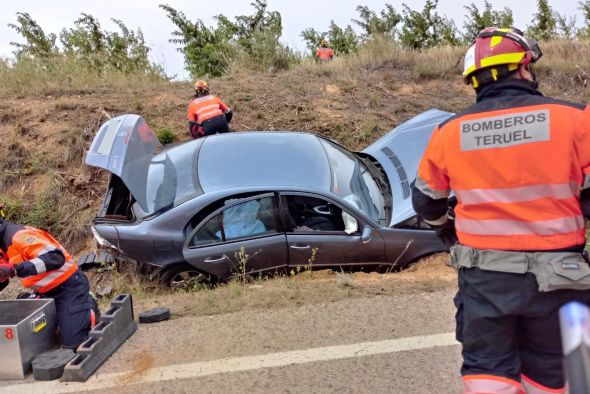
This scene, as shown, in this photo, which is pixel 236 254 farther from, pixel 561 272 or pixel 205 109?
pixel 205 109

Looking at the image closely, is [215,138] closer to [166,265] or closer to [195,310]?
[166,265]

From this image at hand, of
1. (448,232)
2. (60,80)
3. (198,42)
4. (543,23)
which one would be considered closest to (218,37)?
(198,42)

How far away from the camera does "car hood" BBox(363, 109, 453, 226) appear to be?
511 centimetres

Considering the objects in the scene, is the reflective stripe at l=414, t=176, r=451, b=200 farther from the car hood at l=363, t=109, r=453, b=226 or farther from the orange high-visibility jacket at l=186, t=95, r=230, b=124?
the orange high-visibility jacket at l=186, t=95, r=230, b=124

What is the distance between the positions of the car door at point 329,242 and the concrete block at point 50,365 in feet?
7.37

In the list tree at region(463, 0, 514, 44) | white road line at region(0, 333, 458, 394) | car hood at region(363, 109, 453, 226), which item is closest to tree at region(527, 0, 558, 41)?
tree at region(463, 0, 514, 44)

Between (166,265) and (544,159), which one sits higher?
(544,159)

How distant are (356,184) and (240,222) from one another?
1.23 metres

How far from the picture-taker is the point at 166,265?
16.4 feet

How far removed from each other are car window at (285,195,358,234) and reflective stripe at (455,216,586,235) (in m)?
2.93

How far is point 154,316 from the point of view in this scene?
13.0 ft

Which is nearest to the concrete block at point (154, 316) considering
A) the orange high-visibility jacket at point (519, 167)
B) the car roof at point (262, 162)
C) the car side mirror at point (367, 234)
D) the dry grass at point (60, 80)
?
the car roof at point (262, 162)

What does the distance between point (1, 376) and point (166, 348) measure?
0.96m

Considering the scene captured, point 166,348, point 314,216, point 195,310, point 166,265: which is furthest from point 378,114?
point 166,348
